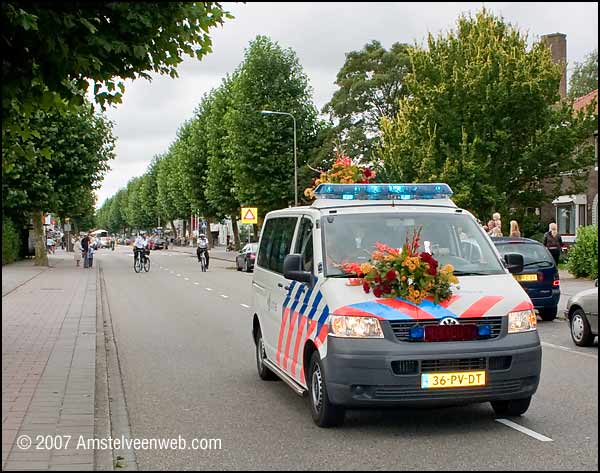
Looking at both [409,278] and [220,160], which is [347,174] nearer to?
[409,278]

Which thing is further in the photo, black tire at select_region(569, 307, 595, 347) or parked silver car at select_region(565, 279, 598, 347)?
black tire at select_region(569, 307, 595, 347)

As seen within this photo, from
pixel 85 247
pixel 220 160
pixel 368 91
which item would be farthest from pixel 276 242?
pixel 220 160

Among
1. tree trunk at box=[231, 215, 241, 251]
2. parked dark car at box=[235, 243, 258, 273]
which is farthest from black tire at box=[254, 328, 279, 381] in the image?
tree trunk at box=[231, 215, 241, 251]

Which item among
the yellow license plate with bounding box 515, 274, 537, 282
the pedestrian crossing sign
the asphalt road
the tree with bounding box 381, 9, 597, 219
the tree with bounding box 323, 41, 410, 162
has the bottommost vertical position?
the asphalt road

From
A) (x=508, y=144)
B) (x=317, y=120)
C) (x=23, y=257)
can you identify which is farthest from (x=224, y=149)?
(x=508, y=144)

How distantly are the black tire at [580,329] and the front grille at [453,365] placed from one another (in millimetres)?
5983

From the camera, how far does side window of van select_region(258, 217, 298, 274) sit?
8320mm

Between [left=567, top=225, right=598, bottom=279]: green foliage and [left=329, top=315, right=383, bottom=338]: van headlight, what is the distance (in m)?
19.5

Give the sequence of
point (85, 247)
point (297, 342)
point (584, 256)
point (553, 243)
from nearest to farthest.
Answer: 1. point (297, 342)
2. point (553, 243)
3. point (584, 256)
4. point (85, 247)

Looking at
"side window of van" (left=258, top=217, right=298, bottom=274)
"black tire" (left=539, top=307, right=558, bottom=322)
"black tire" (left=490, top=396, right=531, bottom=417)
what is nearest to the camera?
"black tire" (left=490, top=396, right=531, bottom=417)

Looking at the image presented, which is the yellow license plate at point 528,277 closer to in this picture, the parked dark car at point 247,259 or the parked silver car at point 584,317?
the parked silver car at point 584,317

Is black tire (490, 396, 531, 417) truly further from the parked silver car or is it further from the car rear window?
the car rear window

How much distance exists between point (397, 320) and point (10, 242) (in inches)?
1518

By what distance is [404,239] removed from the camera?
7.25m
